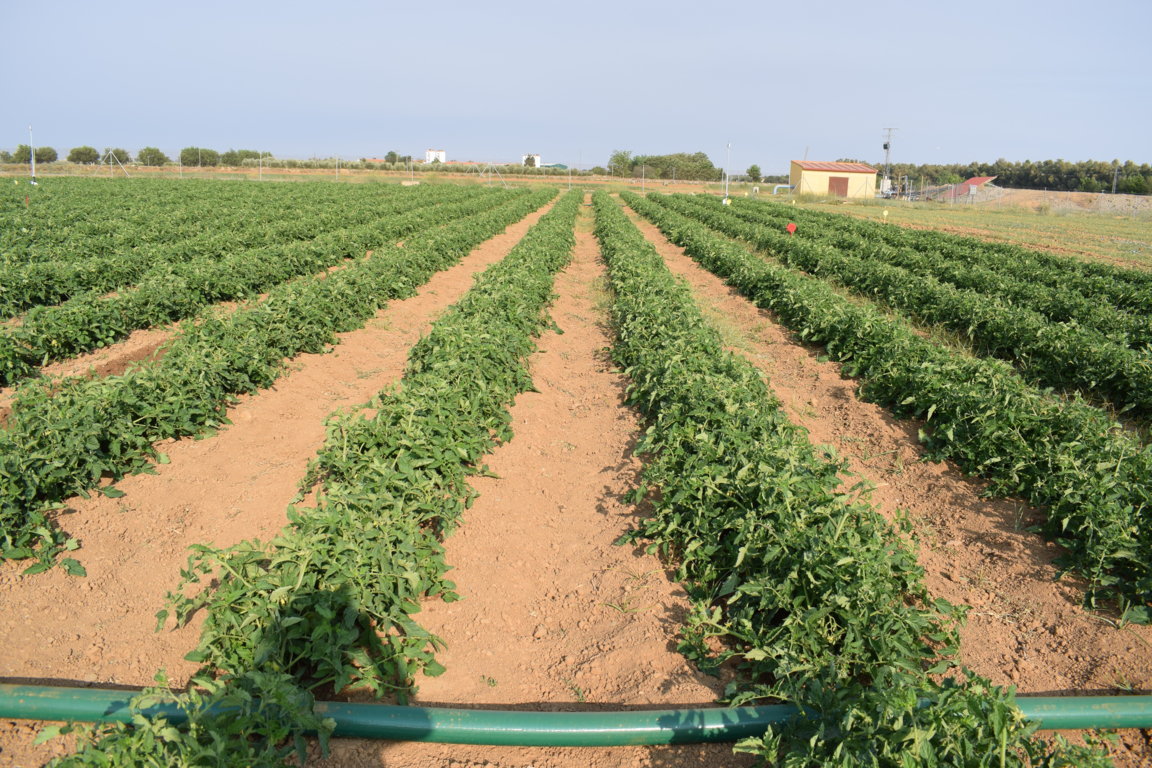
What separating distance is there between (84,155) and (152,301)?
82.6 metres

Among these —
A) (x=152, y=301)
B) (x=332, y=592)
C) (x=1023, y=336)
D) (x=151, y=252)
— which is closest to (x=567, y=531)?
(x=332, y=592)

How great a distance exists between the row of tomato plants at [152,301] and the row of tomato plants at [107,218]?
2.94m

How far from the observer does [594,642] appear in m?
3.78

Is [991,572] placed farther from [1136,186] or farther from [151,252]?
[1136,186]

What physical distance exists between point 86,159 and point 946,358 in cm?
9121

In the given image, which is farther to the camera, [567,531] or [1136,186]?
[1136,186]

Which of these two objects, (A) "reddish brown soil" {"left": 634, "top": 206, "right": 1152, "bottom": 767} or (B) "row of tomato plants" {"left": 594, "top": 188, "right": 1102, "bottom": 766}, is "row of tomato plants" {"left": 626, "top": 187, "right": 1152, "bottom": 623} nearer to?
(A) "reddish brown soil" {"left": 634, "top": 206, "right": 1152, "bottom": 767}

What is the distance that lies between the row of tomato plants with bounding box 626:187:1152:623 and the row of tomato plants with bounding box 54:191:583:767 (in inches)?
157

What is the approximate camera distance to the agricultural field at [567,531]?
2939 millimetres

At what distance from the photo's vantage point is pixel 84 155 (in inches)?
2876

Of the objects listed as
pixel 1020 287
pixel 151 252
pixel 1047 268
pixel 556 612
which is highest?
pixel 1047 268

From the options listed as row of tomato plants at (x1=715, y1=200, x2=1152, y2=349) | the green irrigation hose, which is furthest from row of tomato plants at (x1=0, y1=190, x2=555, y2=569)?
row of tomato plants at (x1=715, y1=200, x2=1152, y2=349)

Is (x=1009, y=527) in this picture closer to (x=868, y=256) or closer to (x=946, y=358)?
(x=946, y=358)

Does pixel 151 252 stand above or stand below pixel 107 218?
below
